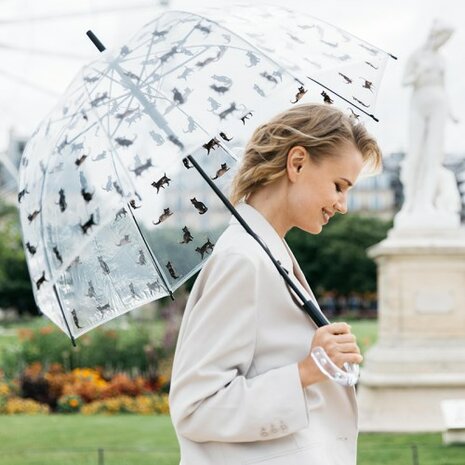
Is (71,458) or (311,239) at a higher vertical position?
(71,458)

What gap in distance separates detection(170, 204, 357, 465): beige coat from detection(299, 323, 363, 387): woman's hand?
0.07 ft

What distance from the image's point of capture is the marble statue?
35.7 feet

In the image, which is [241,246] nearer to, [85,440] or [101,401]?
[85,440]

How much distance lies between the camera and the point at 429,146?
11055 mm

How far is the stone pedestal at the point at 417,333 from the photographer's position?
10.2 meters

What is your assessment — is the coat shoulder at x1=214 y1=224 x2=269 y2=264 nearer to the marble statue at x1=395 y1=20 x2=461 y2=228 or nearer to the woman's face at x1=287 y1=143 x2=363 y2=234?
the woman's face at x1=287 y1=143 x2=363 y2=234

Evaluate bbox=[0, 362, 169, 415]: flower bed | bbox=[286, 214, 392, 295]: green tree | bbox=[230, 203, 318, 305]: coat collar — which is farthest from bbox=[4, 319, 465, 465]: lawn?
bbox=[286, 214, 392, 295]: green tree

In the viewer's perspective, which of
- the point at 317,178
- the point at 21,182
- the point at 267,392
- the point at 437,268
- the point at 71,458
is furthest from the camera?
the point at 437,268

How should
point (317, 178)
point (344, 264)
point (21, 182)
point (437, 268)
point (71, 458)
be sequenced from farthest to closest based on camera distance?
point (344, 264)
point (437, 268)
point (71, 458)
point (21, 182)
point (317, 178)

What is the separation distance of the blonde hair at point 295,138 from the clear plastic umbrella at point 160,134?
0.25 m

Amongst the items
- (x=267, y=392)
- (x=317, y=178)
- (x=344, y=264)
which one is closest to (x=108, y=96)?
(x=317, y=178)

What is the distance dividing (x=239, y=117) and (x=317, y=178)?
40 centimetres

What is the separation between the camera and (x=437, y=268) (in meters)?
10.6

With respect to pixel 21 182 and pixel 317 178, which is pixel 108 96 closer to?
pixel 21 182
